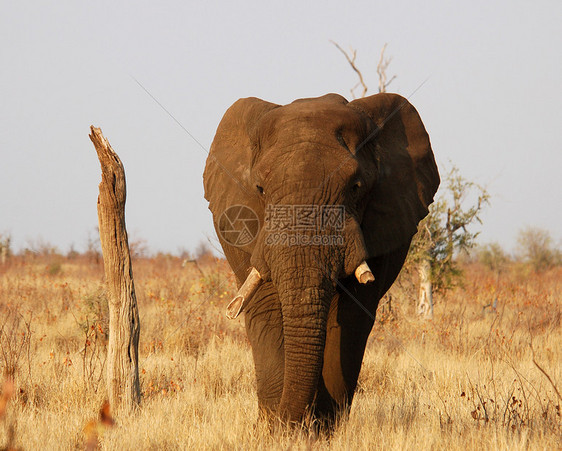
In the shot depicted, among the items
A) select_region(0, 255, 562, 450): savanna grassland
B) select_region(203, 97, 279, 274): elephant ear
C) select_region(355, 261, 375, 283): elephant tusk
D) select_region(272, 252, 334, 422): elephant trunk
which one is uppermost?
select_region(203, 97, 279, 274): elephant ear

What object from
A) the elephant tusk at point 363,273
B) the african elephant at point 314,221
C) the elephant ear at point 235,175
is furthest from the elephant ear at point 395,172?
the elephant ear at point 235,175

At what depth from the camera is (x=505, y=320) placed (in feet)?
40.7

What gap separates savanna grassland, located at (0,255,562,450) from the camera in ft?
15.9

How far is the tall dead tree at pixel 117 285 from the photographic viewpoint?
6.06 meters

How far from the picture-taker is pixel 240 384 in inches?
290

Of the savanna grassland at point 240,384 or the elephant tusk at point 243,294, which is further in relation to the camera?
the savanna grassland at point 240,384

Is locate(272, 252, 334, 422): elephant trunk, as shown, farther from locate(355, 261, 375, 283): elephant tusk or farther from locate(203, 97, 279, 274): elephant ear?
locate(203, 97, 279, 274): elephant ear

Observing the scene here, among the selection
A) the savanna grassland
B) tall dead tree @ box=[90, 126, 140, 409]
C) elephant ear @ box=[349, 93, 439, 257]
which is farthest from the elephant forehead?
the savanna grassland

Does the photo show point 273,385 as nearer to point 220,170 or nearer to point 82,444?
point 82,444

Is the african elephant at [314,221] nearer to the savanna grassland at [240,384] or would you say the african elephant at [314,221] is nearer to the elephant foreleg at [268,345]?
the elephant foreleg at [268,345]

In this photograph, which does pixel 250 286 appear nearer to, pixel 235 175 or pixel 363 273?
pixel 363 273

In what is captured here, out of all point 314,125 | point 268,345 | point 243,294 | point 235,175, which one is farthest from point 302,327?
point 235,175

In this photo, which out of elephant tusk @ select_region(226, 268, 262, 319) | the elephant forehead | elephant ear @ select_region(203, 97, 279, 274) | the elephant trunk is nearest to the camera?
the elephant trunk

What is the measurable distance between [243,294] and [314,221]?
0.74 metres
